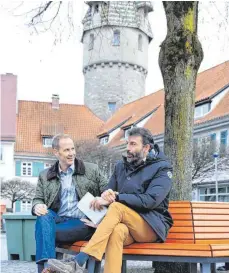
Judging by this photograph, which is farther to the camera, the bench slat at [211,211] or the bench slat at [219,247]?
the bench slat at [211,211]

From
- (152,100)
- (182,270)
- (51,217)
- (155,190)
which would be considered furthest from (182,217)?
(152,100)

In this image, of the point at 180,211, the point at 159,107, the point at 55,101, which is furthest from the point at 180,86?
the point at 55,101

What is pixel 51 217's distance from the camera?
195 inches

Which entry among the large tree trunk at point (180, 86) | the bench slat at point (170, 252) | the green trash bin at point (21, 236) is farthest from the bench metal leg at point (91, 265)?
the green trash bin at point (21, 236)

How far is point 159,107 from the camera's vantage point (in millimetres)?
40250

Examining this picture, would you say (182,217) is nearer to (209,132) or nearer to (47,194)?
(47,194)

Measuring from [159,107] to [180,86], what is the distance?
33.8m

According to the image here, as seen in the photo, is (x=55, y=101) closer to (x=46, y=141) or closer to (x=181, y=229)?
(x=46, y=141)

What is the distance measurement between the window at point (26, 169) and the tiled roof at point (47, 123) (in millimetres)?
951

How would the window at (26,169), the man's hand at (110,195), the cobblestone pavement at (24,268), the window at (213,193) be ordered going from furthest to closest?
the window at (26,169), the window at (213,193), the cobblestone pavement at (24,268), the man's hand at (110,195)

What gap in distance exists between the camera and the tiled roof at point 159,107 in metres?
29.8

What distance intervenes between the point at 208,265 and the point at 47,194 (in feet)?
5.39

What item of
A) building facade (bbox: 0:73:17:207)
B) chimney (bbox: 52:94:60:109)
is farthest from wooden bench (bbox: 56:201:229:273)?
chimney (bbox: 52:94:60:109)

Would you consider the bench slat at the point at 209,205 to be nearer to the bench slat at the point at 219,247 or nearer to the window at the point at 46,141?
the bench slat at the point at 219,247
